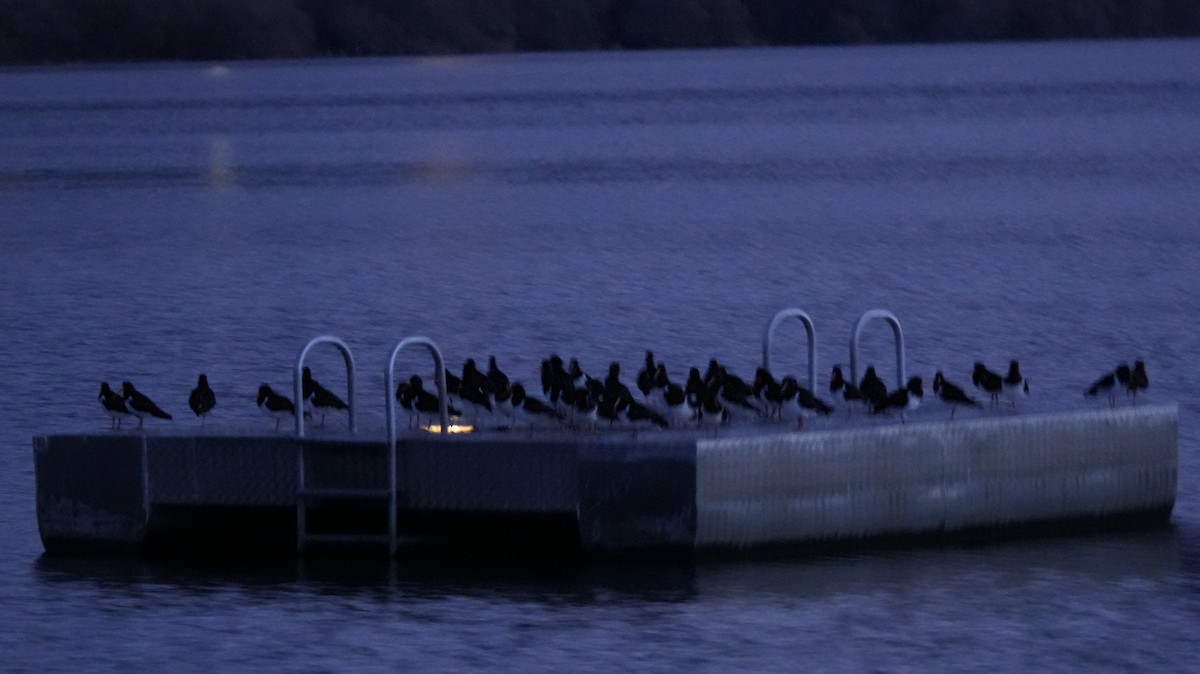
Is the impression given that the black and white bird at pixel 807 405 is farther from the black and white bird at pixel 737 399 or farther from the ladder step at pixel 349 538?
the ladder step at pixel 349 538

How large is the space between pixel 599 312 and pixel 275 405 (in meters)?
17.3

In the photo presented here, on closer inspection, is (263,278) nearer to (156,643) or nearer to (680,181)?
(156,643)

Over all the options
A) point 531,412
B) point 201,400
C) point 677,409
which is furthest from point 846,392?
point 201,400

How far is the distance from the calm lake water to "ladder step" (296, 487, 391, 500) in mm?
621

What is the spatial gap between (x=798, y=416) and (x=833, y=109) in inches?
4492

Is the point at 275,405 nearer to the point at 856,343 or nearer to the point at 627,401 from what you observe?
the point at 627,401

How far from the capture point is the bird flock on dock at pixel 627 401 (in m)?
15.9

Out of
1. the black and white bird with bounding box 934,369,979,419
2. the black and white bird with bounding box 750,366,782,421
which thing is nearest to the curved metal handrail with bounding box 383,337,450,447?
the black and white bird with bounding box 750,366,782,421

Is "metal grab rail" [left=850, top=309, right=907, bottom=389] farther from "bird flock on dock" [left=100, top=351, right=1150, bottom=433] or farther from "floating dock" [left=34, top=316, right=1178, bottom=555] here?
"floating dock" [left=34, top=316, right=1178, bottom=555]

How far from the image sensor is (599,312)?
33.8 m

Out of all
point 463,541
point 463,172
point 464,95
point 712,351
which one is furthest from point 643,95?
point 463,541

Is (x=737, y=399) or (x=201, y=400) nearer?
(x=737, y=399)

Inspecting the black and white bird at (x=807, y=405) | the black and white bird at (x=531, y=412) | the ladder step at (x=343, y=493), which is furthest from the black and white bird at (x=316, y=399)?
the black and white bird at (x=807, y=405)

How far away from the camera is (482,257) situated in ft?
145
